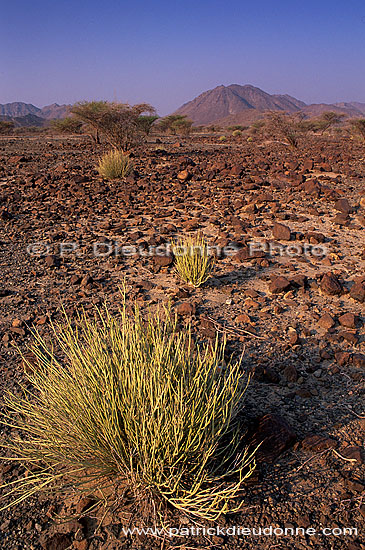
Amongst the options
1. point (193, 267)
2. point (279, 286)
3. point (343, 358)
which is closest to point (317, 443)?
point (343, 358)

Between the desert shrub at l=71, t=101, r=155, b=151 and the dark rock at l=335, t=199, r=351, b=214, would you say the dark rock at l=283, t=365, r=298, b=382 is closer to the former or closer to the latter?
the dark rock at l=335, t=199, r=351, b=214

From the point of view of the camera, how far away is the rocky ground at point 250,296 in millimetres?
1799

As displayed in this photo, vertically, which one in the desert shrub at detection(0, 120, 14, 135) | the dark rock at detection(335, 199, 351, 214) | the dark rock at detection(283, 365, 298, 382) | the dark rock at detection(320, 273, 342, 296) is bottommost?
the dark rock at detection(283, 365, 298, 382)

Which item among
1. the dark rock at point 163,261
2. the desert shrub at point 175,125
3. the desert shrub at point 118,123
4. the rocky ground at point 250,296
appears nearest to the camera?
the rocky ground at point 250,296

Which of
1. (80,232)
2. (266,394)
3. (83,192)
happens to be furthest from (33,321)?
(83,192)

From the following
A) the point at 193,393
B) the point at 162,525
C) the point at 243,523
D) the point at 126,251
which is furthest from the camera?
the point at 126,251

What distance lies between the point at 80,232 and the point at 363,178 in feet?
22.2

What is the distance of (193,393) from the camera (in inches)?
75.4

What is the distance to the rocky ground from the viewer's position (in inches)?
70.8

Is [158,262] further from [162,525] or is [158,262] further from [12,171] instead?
[12,171]

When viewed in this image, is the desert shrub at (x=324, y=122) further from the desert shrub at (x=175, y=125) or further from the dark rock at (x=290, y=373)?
the dark rock at (x=290, y=373)

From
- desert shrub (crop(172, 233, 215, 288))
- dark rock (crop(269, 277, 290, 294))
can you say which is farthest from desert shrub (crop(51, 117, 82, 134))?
dark rock (crop(269, 277, 290, 294))

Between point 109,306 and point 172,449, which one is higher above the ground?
point 172,449

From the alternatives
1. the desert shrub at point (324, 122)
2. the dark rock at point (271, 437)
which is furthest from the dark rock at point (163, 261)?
the desert shrub at point (324, 122)
